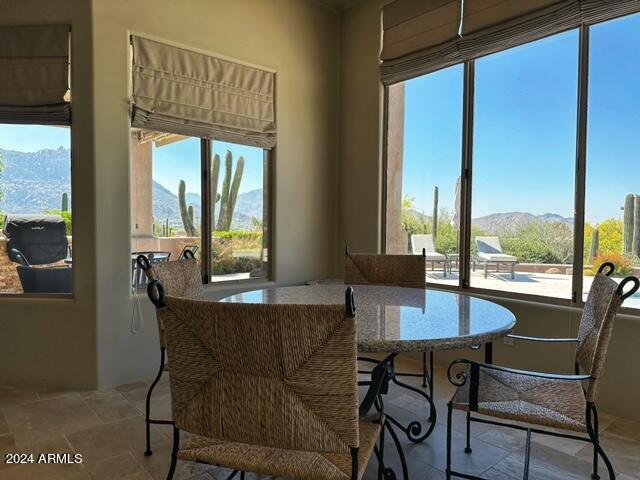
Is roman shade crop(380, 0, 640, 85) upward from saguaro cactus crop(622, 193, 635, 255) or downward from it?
upward

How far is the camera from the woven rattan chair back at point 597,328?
1.57m

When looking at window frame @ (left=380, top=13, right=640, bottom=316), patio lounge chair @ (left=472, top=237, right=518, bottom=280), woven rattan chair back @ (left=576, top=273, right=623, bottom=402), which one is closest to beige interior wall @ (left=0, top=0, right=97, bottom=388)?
window frame @ (left=380, top=13, right=640, bottom=316)

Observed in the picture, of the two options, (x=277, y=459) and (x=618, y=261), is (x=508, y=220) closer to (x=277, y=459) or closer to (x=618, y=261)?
(x=618, y=261)

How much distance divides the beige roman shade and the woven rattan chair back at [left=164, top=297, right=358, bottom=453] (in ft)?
8.34

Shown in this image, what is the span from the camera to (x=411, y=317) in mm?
1768

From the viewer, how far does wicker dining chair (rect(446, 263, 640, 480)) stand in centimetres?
159

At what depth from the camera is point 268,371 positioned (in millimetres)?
1107

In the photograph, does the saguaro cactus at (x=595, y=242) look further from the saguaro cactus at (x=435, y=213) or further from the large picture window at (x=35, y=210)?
the large picture window at (x=35, y=210)

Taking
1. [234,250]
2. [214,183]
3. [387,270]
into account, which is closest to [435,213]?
[387,270]

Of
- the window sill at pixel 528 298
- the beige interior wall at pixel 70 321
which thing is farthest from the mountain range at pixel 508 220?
the beige interior wall at pixel 70 321

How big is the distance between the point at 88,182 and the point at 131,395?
148cm

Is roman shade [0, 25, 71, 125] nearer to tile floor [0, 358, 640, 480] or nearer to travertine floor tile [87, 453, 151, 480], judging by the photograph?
tile floor [0, 358, 640, 480]

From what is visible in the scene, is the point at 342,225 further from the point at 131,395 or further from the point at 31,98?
the point at 31,98

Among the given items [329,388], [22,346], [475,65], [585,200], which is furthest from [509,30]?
[22,346]
